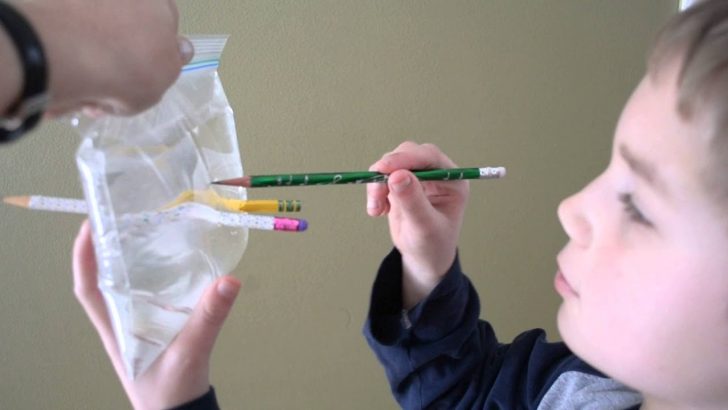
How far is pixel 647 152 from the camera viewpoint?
0.36m

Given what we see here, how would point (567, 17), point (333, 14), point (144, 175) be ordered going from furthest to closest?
point (567, 17)
point (333, 14)
point (144, 175)

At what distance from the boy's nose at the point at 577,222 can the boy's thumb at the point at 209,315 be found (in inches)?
9.0

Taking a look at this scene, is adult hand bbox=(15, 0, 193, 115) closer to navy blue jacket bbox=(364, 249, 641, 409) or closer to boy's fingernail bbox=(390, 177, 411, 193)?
boy's fingernail bbox=(390, 177, 411, 193)

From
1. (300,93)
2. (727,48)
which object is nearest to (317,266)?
(300,93)

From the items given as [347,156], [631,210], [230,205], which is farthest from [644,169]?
[347,156]

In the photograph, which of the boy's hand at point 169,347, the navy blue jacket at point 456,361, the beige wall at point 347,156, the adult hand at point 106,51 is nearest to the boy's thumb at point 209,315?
the boy's hand at point 169,347

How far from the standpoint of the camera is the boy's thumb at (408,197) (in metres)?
0.46

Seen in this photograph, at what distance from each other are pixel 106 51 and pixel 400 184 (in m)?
0.24

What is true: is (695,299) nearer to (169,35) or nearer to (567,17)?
(169,35)

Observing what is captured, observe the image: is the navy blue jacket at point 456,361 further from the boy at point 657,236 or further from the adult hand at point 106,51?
the adult hand at point 106,51

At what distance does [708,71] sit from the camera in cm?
35

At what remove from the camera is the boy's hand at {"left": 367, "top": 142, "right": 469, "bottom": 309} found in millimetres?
504

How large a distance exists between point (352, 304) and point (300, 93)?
0.31 metres

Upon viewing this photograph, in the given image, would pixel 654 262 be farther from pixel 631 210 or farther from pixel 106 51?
pixel 106 51
